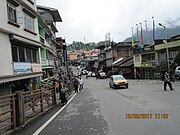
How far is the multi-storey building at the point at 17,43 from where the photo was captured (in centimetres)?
1379

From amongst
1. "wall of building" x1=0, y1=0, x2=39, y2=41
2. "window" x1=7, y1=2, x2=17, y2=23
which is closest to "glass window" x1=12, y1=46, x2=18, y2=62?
"wall of building" x1=0, y1=0, x2=39, y2=41

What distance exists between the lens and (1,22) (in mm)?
13484

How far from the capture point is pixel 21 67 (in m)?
16.4

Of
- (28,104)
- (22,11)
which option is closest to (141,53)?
(22,11)

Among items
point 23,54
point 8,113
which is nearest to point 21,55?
point 23,54

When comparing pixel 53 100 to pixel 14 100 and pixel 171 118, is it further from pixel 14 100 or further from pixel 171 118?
pixel 171 118

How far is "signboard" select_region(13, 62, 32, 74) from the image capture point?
50.4 feet

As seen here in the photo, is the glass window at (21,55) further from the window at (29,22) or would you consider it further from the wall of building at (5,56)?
the wall of building at (5,56)

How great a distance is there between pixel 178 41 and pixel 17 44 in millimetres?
28810

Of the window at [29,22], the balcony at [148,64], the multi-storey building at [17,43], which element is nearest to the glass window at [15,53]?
the multi-storey building at [17,43]

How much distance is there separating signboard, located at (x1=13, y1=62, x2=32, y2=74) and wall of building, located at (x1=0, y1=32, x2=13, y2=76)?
75 centimetres

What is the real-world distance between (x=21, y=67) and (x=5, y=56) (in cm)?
254

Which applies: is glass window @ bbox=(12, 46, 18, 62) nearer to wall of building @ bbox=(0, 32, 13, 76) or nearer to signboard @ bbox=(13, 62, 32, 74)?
signboard @ bbox=(13, 62, 32, 74)

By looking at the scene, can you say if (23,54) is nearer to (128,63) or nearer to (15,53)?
(15,53)
